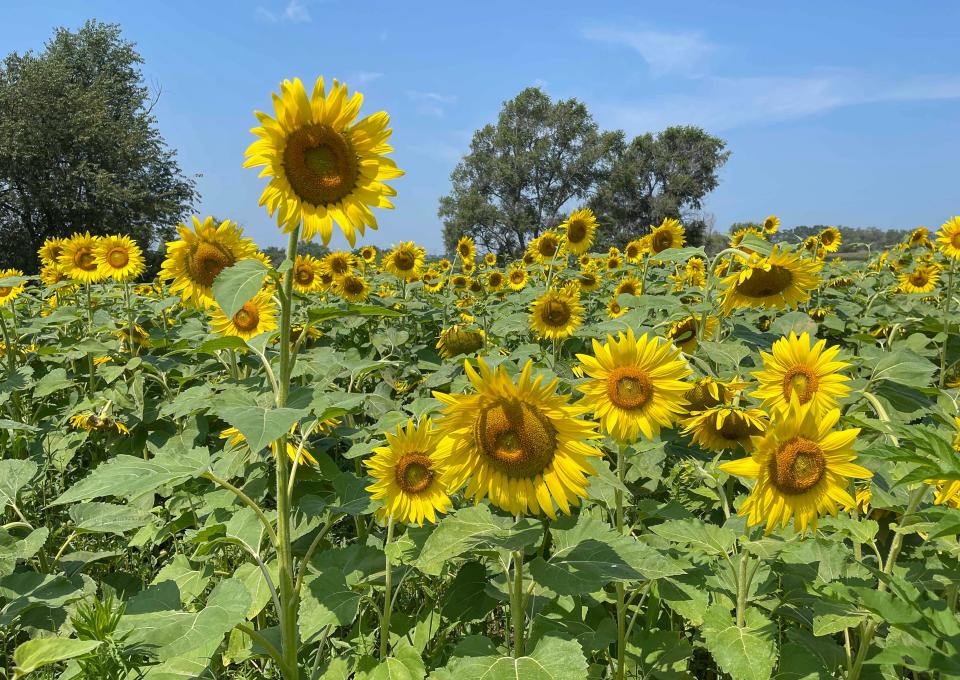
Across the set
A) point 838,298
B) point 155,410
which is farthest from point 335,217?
point 838,298

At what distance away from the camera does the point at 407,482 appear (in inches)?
85.8

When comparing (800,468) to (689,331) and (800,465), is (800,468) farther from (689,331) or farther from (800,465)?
(689,331)

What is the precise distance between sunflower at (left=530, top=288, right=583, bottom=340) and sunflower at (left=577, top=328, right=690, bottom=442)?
96.9 inches

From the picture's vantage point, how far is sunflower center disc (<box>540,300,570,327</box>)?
459 centimetres

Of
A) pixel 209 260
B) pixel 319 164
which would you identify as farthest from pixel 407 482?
pixel 209 260

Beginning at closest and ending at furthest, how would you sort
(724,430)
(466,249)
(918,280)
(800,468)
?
1. (800,468)
2. (724,430)
3. (918,280)
4. (466,249)

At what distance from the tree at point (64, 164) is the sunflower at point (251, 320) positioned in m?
30.6

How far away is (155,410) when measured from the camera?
14.0 feet

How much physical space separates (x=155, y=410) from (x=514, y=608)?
11.5ft

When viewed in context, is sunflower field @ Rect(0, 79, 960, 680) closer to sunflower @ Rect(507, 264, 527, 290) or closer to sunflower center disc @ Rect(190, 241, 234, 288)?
sunflower center disc @ Rect(190, 241, 234, 288)

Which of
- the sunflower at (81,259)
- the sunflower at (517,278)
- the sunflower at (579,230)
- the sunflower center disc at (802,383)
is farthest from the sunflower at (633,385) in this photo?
the sunflower at (517,278)

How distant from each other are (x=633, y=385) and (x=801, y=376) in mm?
773

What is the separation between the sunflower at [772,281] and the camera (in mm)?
3055

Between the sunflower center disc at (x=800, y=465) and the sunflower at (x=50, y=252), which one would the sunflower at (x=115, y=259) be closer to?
the sunflower at (x=50, y=252)
